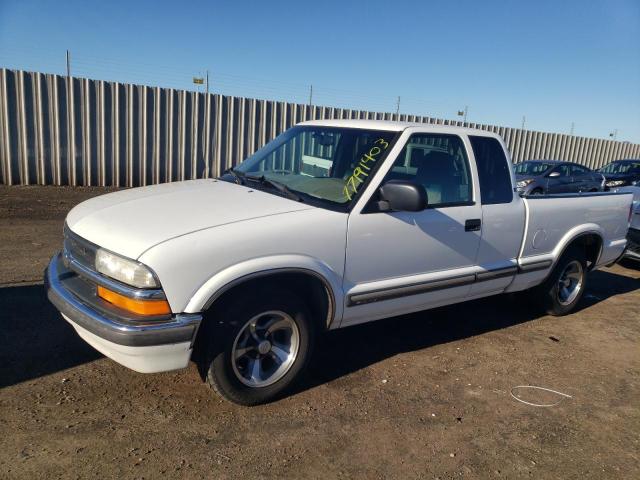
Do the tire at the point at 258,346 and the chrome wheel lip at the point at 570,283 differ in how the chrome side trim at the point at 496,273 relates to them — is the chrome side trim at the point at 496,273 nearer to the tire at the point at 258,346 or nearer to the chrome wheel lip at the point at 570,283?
the chrome wheel lip at the point at 570,283

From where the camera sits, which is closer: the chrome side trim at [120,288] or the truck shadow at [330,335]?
the chrome side trim at [120,288]

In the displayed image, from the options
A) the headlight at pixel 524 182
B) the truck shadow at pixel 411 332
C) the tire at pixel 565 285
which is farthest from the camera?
the headlight at pixel 524 182

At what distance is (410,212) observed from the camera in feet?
12.4

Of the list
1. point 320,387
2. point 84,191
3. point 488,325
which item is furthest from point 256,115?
point 320,387

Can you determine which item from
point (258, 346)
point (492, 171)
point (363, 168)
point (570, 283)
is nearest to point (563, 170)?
point (570, 283)

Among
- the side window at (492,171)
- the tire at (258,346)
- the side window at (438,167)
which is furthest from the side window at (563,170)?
the tire at (258,346)

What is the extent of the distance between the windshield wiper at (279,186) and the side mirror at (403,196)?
591 millimetres

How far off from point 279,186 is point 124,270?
1328mm

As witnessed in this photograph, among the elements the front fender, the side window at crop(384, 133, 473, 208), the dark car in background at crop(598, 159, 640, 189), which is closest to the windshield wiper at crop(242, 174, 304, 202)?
the front fender

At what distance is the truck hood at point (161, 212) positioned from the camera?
118 inches

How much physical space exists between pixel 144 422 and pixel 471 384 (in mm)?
2378

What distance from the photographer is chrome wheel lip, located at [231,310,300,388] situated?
3.30 m

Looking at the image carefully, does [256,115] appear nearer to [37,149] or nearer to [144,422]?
[37,149]

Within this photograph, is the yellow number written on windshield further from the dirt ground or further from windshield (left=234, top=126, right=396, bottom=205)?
the dirt ground
